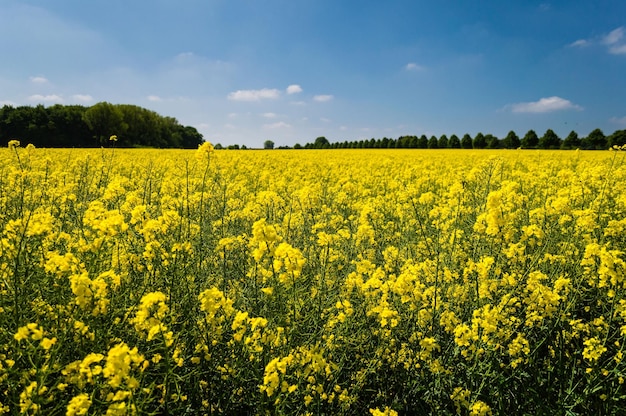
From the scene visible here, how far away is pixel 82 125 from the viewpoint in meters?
45.5

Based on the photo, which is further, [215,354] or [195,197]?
[195,197]

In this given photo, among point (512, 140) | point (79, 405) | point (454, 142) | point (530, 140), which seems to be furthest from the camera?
point (454, 142)

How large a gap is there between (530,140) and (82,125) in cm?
4837

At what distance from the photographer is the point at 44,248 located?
122 inches

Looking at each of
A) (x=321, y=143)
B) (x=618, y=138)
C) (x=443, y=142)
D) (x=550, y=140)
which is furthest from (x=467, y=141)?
(x=321, y=143)

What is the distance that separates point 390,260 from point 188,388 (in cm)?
213

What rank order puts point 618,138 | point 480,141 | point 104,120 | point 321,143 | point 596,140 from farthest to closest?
point 321,143 → point 104,120 → point 480,141 → point 596,140 → point 618,138

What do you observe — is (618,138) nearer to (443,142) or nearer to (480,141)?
(480,141)

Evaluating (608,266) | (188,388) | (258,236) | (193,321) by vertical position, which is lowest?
(188,388)

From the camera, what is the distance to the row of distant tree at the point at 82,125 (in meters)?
40.7

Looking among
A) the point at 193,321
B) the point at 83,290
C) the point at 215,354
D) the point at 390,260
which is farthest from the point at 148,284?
the point at 390,260

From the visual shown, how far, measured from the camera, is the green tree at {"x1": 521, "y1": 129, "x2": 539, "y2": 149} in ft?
127

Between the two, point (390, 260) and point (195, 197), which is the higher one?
point (195, 197)

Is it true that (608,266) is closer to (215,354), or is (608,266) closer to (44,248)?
(215,354)
